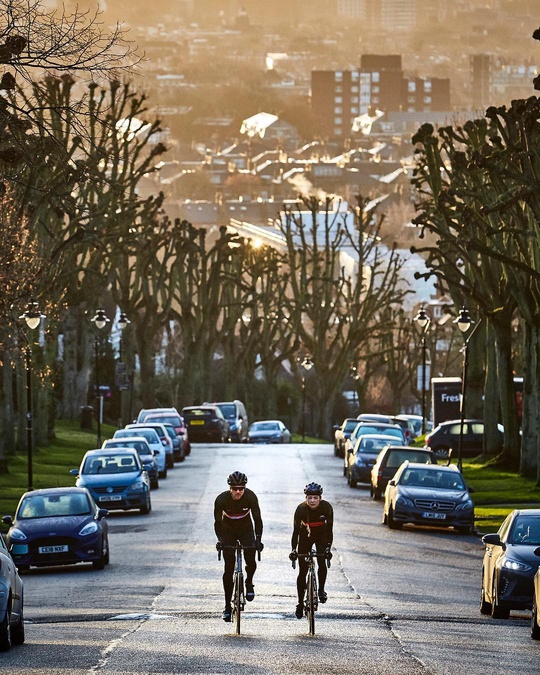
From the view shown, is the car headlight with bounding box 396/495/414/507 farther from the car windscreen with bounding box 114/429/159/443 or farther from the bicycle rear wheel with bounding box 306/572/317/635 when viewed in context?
the car windscreen with bounding box 114/429/159/443

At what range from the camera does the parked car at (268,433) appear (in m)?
84.2

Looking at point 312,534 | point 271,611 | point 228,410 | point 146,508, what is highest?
point 228,410

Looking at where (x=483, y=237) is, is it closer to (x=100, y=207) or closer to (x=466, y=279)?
(x=466, y=279)

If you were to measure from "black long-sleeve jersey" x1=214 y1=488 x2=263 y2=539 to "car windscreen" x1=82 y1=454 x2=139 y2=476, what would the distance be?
21.9 meters

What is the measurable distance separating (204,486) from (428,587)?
79.1ft

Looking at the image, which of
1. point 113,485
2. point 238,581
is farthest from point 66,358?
point 238,581

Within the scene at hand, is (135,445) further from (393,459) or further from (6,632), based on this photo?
(6,632)

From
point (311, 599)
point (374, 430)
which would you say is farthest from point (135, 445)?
point (311, 599)

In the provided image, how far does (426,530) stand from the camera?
1620 inches

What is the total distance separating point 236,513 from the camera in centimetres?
2180

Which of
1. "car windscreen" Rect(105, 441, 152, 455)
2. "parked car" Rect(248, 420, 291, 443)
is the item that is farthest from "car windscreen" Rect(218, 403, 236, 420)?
"car windscreen" Rect(105, 441, 152, 455)

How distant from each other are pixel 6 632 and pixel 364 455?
34262 mm

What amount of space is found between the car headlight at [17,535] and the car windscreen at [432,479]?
34.6 ft

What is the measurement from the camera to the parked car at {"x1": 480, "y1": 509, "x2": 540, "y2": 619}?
79.2 ft
